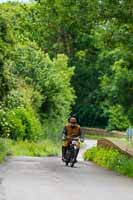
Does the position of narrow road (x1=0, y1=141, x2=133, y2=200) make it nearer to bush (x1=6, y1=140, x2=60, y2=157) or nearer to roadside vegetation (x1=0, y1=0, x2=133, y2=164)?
roadside vegetation (x1=0, y1=0, x2=133, y2=164)

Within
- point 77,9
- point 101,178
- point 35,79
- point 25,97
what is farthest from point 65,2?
point 35,79

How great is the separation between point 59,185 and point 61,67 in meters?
45.4

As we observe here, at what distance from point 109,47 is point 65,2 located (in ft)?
12.5

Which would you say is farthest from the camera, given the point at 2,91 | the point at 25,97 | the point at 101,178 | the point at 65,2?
the point at 25,97

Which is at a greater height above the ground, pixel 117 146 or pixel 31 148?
pixel 117 146

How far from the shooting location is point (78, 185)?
56.0ft

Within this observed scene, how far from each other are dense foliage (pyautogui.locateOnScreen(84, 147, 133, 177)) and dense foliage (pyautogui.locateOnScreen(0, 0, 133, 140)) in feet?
6.29

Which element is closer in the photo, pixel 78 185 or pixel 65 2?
pixel 78 185

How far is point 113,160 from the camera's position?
25.7m

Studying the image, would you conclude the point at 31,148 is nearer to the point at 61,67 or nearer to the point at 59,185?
the point at 61,67

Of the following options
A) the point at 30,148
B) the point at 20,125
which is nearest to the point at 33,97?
the point at 20,125

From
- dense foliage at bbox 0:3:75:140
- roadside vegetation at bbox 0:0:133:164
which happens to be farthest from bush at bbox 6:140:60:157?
dense foliage at bbox 0:3:75:140

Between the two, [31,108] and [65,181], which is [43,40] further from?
[65,181]

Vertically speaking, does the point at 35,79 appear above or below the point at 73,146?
above
